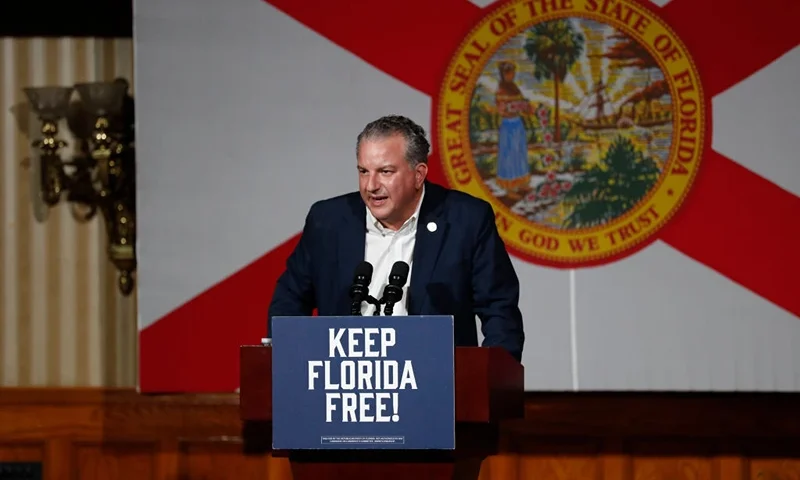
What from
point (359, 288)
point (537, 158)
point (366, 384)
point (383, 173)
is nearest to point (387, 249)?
point (383, 173)

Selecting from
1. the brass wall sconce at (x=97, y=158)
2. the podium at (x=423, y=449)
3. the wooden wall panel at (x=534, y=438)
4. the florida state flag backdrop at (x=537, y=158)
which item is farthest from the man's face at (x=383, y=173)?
the brass wall sconce at (x=97, y=158)

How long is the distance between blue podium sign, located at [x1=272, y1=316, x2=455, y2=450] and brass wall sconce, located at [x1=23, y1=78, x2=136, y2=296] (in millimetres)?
2176

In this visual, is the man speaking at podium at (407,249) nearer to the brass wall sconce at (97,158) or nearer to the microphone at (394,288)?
the microphone at (394,288)

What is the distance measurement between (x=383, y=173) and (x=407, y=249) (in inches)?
7.6

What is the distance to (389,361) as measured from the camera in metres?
2.16

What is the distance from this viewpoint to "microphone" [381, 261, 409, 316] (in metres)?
2.25

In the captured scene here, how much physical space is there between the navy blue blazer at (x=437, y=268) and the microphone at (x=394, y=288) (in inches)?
12.3

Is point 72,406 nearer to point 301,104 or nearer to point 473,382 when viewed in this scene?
point 301,104

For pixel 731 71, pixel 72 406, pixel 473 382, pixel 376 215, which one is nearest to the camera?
pixel 473 382

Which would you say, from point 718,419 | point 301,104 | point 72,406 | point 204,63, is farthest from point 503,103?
point 72,406

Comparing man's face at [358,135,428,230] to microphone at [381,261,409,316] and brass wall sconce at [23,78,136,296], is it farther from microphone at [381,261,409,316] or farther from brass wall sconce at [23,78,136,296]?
brass wall sconce at [23,78,136,296]

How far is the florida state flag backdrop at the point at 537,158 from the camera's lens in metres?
3.84

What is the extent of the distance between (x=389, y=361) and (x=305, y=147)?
6.05 ft

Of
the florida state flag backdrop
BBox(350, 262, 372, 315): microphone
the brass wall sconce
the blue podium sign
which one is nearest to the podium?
the blue podium sign
